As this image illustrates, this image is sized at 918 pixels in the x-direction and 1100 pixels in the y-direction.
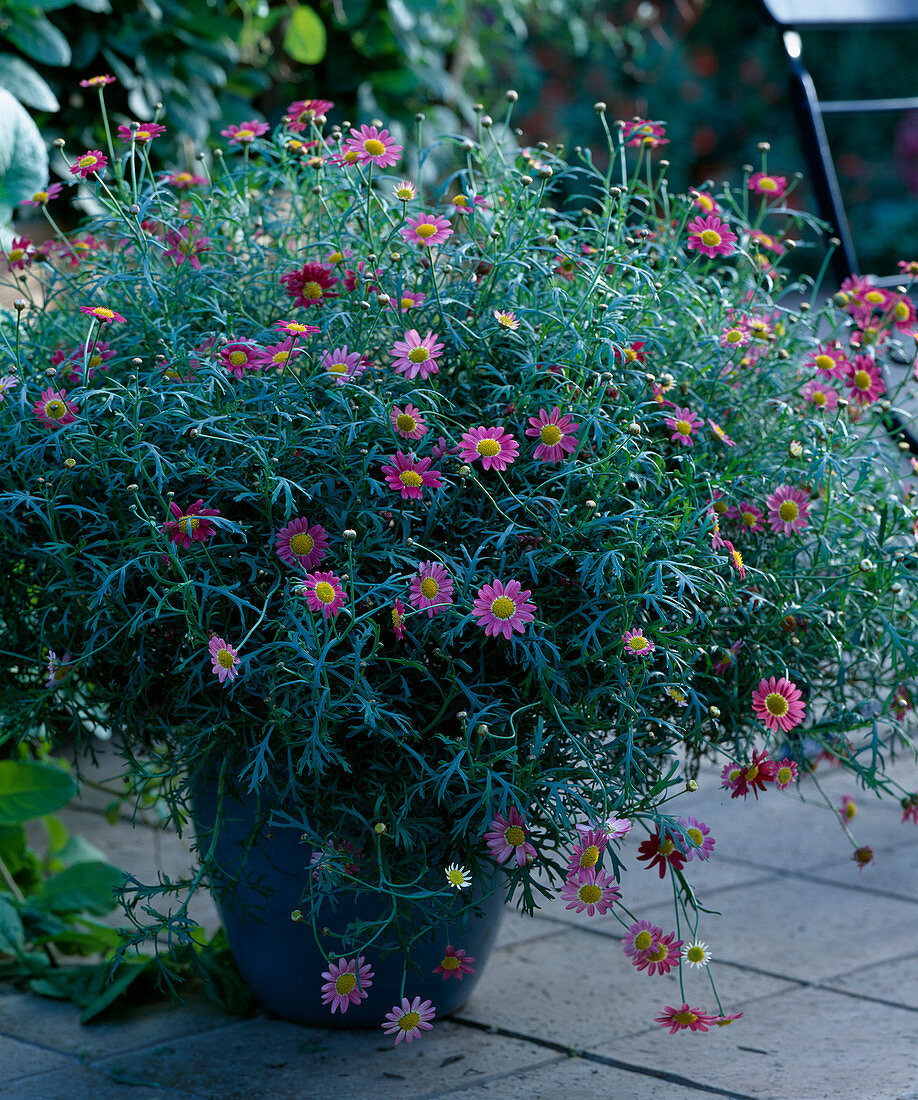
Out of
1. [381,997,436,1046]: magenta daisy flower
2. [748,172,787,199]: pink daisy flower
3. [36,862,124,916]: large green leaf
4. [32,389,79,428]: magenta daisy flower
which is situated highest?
[748,172,787,199]: pink daisy flower

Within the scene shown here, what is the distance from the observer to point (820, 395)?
5.79ft

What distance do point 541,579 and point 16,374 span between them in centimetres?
77

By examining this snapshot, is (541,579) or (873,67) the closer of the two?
(541,579)

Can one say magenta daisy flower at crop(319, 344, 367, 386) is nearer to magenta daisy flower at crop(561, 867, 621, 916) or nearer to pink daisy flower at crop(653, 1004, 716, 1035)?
magenta daisy flower at crop(561, 867, 621, 916)

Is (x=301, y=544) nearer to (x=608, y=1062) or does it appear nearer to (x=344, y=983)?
(x=344, y=983)

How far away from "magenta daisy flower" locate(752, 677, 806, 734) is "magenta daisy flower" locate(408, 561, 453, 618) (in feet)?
1.31

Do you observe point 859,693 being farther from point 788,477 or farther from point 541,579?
point 541,579

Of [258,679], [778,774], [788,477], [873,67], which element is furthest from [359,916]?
[873,67]

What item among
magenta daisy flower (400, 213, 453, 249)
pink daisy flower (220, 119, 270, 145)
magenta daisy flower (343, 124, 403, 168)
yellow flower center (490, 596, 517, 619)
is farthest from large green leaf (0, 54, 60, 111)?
yellow flower center (490, 596, 517, 619)

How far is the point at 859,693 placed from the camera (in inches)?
71.2

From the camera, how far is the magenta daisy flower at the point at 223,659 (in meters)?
1.38

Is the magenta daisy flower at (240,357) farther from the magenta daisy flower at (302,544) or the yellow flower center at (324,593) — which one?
the yellow flower center at (324,593)

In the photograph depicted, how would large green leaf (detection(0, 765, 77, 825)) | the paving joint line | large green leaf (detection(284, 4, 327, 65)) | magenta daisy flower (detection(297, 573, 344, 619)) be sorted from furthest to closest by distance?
large green leaf (detection(284, 4, 327, 65))
large green leaf (detection(0, 765, 77, 825))
the paving joint line
magenta daisy flower (detection(297, 573, 344, 619))

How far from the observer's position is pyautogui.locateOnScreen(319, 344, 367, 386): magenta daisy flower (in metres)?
1.52
